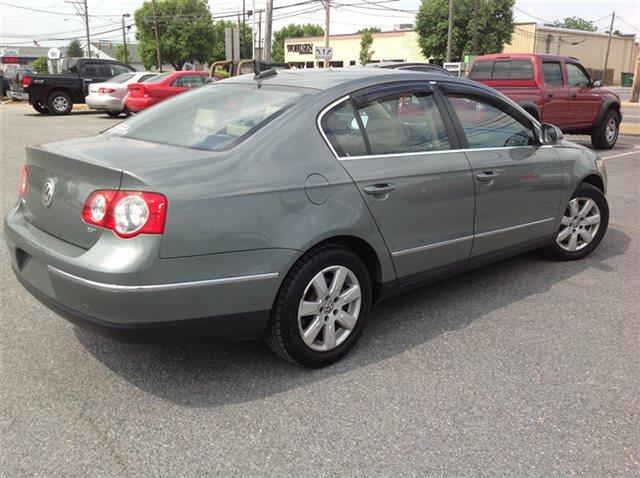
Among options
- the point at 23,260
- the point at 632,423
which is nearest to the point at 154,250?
the point at 23,260

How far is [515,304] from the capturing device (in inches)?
165

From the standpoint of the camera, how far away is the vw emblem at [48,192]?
306 cm

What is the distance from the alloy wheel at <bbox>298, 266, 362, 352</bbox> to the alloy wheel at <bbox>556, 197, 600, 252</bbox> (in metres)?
2.42

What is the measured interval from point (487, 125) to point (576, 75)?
872 cm

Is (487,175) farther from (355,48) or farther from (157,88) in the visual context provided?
(355,48)

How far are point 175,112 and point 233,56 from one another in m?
15.9

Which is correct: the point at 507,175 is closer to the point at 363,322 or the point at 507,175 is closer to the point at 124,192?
the point at 363,322

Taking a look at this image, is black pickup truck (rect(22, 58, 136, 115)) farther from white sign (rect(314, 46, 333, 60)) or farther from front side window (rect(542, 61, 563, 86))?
front side window (rect(542, 61, 563, 86))

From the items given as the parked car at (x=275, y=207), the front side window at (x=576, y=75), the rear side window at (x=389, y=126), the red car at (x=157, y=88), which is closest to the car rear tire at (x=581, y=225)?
the parked car at (x=275, y=207)

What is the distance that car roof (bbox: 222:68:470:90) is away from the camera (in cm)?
353

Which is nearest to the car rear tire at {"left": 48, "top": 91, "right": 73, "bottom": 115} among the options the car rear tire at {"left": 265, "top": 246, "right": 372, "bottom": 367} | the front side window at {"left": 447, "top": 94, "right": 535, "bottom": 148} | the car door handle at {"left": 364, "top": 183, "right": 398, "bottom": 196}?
the front side window at {"left": 447, "top": 94, "right": 535, "bottom": 148}

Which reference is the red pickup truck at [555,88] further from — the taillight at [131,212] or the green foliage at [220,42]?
the green foliage at [220,42]

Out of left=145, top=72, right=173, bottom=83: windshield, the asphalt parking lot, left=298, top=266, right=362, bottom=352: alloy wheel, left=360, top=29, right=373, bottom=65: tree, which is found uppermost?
left=360, top=29, right=373, bottom=65: tree

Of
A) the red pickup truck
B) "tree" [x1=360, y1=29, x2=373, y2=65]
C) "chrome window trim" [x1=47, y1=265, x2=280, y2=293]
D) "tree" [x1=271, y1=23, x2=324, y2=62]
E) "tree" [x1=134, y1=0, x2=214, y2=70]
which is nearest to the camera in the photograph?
"chrome window trim" [x1=47, y1=265, x2=280, y2=293]
